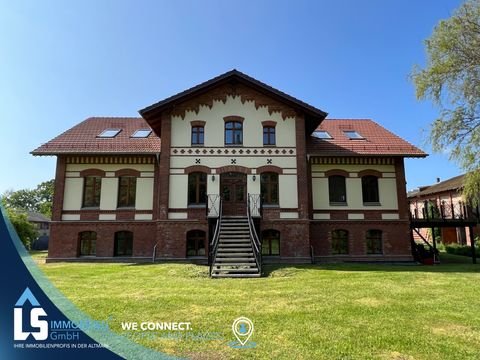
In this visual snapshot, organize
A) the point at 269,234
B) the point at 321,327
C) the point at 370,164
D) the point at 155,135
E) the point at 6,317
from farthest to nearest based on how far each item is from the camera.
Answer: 1. the point at 155,135
2. the point at 370,164
3. the point at 269,234
4. the point at 321,327
5. the point at 6,317

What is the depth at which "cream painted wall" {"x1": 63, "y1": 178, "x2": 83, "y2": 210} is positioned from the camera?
701 inches

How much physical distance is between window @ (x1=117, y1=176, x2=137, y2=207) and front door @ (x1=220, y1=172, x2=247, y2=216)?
4.90 meters

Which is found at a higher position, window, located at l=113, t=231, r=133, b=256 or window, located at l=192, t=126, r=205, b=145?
window, located at l=192, t=126, r=205, b=145

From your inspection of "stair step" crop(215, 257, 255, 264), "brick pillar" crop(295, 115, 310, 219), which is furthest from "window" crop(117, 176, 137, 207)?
"brick pillar" crop(295, 115, 310, 219)

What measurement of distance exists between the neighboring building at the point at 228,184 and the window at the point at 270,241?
5 centimetres

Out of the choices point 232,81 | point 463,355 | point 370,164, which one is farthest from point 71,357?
point 370,164

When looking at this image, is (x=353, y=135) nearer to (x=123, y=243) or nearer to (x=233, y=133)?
(x=233, y=133)

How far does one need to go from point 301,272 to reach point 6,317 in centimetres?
950

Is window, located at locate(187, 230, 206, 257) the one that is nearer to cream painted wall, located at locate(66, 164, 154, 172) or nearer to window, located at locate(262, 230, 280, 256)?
window, located at locate(262, 230, 280, 256)

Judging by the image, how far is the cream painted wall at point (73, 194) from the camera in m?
17.8

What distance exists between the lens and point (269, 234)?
1703 cm

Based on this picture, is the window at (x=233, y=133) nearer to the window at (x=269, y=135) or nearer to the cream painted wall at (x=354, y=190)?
the window at (x=269, y=135)

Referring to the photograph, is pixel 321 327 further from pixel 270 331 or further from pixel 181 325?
pixel 181 325

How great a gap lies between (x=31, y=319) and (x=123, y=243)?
1250 cm
